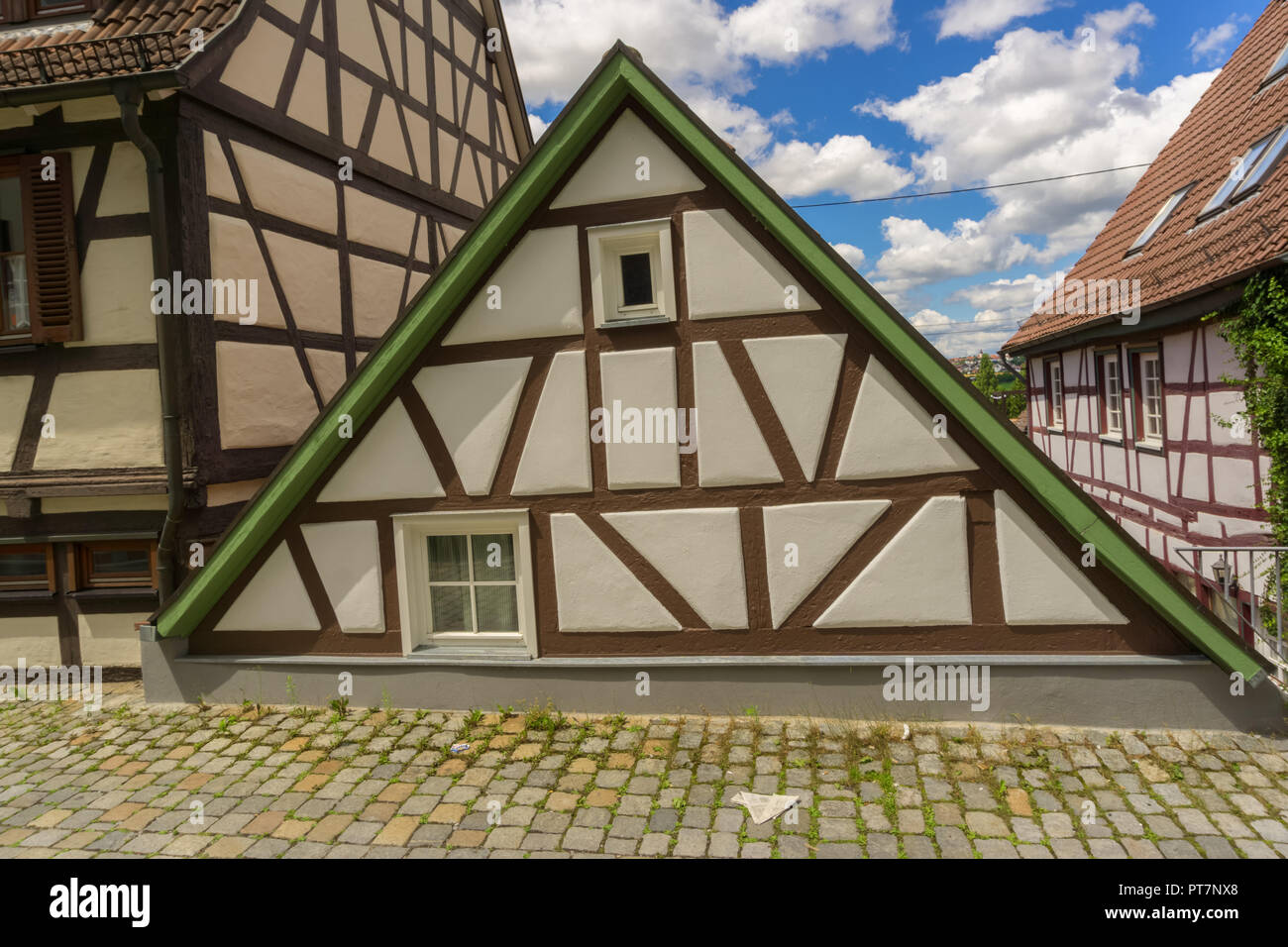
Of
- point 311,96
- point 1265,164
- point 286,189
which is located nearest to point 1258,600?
point 1265,164

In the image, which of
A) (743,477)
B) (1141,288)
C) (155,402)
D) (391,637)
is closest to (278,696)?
(391,637)

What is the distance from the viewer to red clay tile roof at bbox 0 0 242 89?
6945 millimetres

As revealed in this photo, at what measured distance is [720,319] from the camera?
5832mm

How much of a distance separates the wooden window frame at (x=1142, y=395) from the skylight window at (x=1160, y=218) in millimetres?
2081

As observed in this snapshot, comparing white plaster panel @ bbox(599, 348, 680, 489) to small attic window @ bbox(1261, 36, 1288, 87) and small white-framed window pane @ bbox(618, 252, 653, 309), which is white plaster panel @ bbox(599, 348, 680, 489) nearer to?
small white-framed window pane @ bbox(618, 252, 653, 309)

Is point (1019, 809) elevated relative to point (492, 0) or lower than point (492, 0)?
lower

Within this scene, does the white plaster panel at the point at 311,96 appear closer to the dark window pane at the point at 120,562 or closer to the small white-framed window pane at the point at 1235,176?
the dark window pane at the point at 120,562

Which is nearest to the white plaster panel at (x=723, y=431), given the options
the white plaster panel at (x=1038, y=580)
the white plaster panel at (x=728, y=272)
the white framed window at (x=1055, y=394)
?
the white plaster panel at (x=728, y=272)

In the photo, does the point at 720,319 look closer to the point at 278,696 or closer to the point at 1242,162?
the point at 278,696

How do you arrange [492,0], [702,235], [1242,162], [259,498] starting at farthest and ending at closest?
[492,0] < [1242,162] < [259,498] < [702,235]

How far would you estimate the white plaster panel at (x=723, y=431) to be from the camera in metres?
5.81

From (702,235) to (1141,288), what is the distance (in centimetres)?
742

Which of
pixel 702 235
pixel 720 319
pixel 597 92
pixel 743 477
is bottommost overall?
pixel 743 477

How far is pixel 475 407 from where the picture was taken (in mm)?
6152
